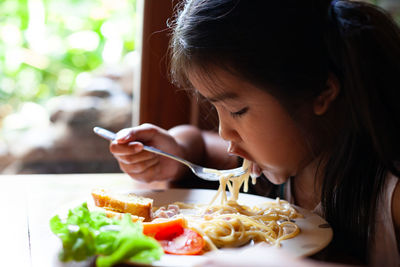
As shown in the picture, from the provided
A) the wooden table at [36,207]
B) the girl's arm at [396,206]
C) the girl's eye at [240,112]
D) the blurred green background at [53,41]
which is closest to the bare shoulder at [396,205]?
the girl's arm at [396,206]

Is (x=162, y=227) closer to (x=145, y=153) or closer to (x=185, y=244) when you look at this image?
(x=185, y=244)

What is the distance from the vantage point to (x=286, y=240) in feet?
3.33

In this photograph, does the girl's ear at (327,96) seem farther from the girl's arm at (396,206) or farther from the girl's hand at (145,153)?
the girl's hand at (145,153)

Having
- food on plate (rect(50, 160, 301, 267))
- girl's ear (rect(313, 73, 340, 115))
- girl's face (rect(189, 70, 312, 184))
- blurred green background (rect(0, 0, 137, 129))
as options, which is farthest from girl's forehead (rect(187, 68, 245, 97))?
blurred green background (rect(0, 0, 137, 129))

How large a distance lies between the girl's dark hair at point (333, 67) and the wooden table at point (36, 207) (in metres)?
0.51

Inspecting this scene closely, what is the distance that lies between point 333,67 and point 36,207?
0.84 m

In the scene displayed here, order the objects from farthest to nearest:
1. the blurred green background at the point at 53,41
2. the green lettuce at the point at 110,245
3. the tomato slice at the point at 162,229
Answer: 1. the blurred green background at the point at 53,41
2. the tomato slice at the point at 162,229
3. the green lettuce at the point at 110,245

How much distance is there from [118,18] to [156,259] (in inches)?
151

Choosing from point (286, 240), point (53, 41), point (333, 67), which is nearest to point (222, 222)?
point (286, 240)

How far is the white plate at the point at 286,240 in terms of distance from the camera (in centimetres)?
88

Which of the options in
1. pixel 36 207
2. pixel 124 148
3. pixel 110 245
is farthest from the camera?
pixel 124 148

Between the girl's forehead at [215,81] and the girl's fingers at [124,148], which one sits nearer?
the girl's forehead at [215,81]

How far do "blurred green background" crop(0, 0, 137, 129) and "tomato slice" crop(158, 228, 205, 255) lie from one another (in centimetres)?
362

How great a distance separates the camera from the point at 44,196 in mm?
1446
